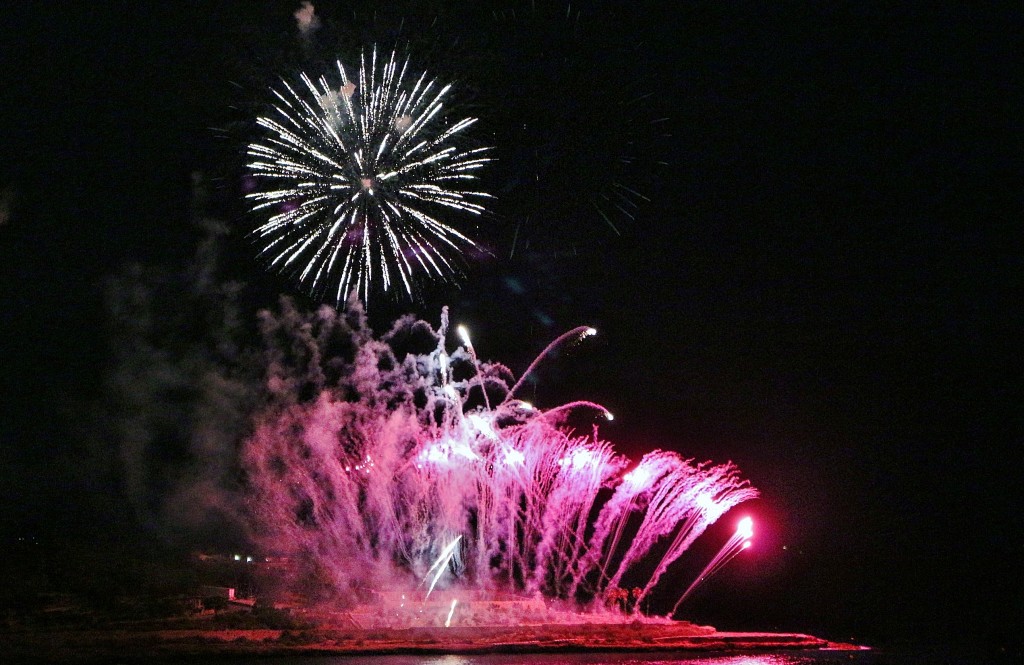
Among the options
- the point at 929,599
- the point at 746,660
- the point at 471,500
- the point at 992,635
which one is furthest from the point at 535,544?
the point at 929,599

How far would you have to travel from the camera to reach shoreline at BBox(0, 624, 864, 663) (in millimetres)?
19125

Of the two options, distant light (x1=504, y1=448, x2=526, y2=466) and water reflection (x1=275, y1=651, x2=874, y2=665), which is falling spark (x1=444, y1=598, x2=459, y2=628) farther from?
distant light (x1=504, y1=448, x2=526, y2=466)

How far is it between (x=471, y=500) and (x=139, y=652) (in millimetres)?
11177

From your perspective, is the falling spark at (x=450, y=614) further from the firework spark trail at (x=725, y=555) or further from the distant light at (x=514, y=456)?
the firework spark trail at (x=725, y=555)

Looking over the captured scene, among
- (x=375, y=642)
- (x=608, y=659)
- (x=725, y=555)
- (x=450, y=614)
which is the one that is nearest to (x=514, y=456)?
(x=450, y=614)

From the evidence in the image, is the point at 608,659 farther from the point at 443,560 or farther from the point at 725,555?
the point at 725,555

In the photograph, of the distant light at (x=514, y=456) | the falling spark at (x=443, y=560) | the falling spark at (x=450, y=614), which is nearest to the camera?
the falling spark at (x=450, y=614)

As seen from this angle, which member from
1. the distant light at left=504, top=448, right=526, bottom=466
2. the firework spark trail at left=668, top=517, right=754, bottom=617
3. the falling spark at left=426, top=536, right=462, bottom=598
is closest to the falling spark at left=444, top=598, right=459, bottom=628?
the falling spark at left=426, top=536, right=462, bottom=598

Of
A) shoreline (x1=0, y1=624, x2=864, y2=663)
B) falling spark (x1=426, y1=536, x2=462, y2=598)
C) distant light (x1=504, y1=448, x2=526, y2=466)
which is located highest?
distant light (x1=504, y1=448, x2=526, y2=466)

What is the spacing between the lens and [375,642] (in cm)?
2081

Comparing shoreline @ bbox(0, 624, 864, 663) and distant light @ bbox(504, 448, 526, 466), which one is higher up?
distant light @ bbox(504, 448, 526, 466)

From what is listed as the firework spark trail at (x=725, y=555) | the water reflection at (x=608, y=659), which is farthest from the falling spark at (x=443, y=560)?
the firework spark trail at (x=725, y=555)

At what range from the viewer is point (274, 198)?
19000 millimetres

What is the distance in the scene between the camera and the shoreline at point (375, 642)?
62.7ft
